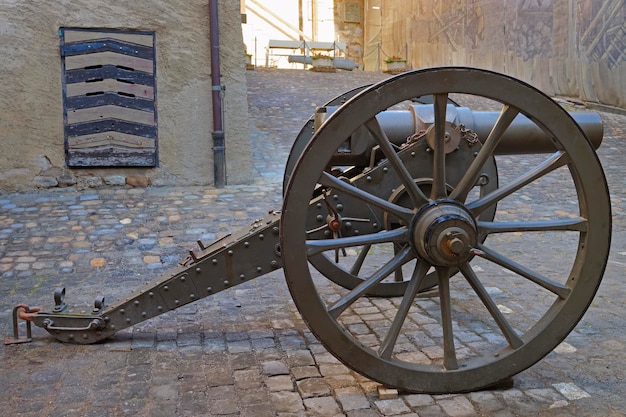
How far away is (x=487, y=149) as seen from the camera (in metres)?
2.92

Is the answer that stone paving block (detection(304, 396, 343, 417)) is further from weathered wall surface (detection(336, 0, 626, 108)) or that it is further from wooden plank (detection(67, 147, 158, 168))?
weathered wall surface (detection(336, 0, 626, 108))

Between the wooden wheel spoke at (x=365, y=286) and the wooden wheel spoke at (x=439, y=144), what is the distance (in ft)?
1.01

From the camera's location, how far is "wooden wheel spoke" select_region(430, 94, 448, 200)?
2.82 metres

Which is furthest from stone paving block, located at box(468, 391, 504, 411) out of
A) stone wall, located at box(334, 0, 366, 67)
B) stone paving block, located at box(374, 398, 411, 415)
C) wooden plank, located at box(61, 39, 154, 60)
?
stone wall, located at box(334, 0, 366, 67)

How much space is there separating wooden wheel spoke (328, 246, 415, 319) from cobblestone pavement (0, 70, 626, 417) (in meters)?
0.46

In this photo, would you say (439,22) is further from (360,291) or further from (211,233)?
(360,291)

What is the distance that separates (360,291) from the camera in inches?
115

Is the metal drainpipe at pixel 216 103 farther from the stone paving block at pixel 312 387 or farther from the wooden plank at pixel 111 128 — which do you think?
the stone paving block at pixel 312 387

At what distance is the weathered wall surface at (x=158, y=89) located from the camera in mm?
7691

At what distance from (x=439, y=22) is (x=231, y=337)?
19897 mm

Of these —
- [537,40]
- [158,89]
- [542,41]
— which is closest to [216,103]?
[158,89]

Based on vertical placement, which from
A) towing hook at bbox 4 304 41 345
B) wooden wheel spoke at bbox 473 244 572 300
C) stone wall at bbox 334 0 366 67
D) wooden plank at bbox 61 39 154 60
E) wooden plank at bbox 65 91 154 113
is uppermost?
stone wall at bbox 334 0 366 67

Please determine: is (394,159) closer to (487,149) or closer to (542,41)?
(487,149)

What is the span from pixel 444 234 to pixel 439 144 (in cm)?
41
